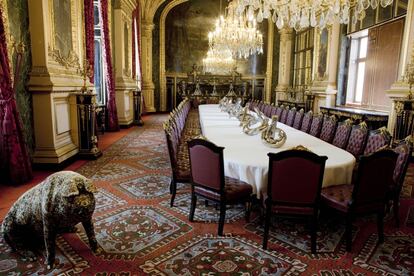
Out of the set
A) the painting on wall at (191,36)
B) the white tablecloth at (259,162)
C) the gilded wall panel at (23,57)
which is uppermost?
Answer: the painting on wall at (191,36)

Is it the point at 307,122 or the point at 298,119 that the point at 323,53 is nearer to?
the point at 298,119

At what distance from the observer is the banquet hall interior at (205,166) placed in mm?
2203

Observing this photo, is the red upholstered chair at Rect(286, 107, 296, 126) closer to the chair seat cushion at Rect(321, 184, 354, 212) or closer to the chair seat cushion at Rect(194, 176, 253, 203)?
the chair seat cushion at Rect(321, 184, 354, 212)

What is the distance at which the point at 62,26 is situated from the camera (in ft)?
16.9

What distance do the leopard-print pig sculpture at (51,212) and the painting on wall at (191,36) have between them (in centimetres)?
1322

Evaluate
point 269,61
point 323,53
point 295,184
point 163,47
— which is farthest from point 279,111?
point 163,47

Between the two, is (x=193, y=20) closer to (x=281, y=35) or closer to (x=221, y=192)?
(x=281, y=35)

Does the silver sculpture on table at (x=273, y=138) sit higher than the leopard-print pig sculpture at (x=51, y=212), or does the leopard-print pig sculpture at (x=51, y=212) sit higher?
the silver sculpture on table at (x=273, y=138)

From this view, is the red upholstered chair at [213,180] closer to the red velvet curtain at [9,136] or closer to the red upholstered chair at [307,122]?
the red velvet curtain at [9,136]

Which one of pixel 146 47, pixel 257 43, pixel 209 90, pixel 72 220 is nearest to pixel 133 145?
pixel 257 43

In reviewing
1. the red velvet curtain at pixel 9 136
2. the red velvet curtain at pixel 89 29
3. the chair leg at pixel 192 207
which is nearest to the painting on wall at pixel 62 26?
the red velvet curtain at pixel 89 29

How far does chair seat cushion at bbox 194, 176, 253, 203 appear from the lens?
2598 millimetres

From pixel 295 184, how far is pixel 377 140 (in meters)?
1.66

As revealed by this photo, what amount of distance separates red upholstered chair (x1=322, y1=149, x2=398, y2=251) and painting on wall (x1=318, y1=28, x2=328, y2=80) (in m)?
7.54
